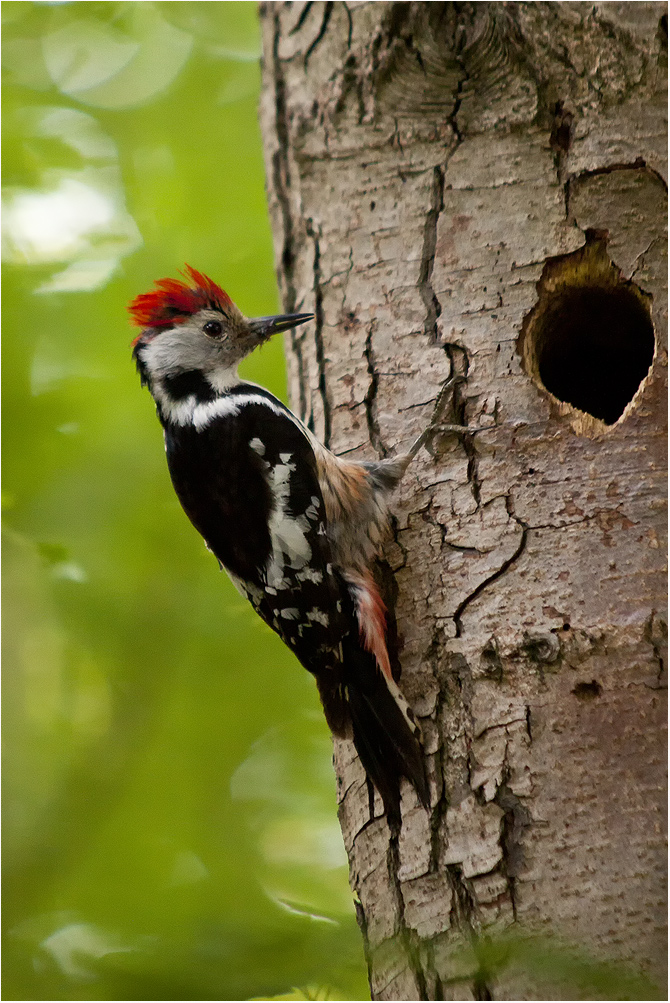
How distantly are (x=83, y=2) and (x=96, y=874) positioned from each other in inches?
152

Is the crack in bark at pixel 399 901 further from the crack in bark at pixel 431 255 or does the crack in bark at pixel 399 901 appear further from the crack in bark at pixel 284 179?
the crack in bark at pixel 284 179

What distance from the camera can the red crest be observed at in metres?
3.48

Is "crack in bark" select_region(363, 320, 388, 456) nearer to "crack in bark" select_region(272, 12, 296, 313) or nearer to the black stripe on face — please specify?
"crack in bark" select_region(272, 12, 296, 313)

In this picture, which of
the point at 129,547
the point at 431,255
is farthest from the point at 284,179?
the point at 129,547

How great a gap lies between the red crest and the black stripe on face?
0.65 feet

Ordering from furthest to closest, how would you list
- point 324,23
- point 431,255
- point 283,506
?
point 324,23
point 283,506
point 431,255

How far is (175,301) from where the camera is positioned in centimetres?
350

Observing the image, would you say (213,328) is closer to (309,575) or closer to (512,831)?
(309,575)

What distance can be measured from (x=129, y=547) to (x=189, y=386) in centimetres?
88

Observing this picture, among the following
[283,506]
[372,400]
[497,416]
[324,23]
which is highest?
[324,23]

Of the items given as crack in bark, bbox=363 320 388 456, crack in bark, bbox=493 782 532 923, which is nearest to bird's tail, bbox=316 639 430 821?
crack in bark, bbox=493 782 532 923

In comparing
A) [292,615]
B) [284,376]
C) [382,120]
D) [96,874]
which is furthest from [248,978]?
[284,376]

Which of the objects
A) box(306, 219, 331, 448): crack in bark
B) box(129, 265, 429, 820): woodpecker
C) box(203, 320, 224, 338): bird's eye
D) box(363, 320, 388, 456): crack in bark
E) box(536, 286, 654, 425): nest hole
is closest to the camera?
box(129, 265, 429, 820): woodpecker

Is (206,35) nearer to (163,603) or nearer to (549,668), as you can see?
(163,603)
